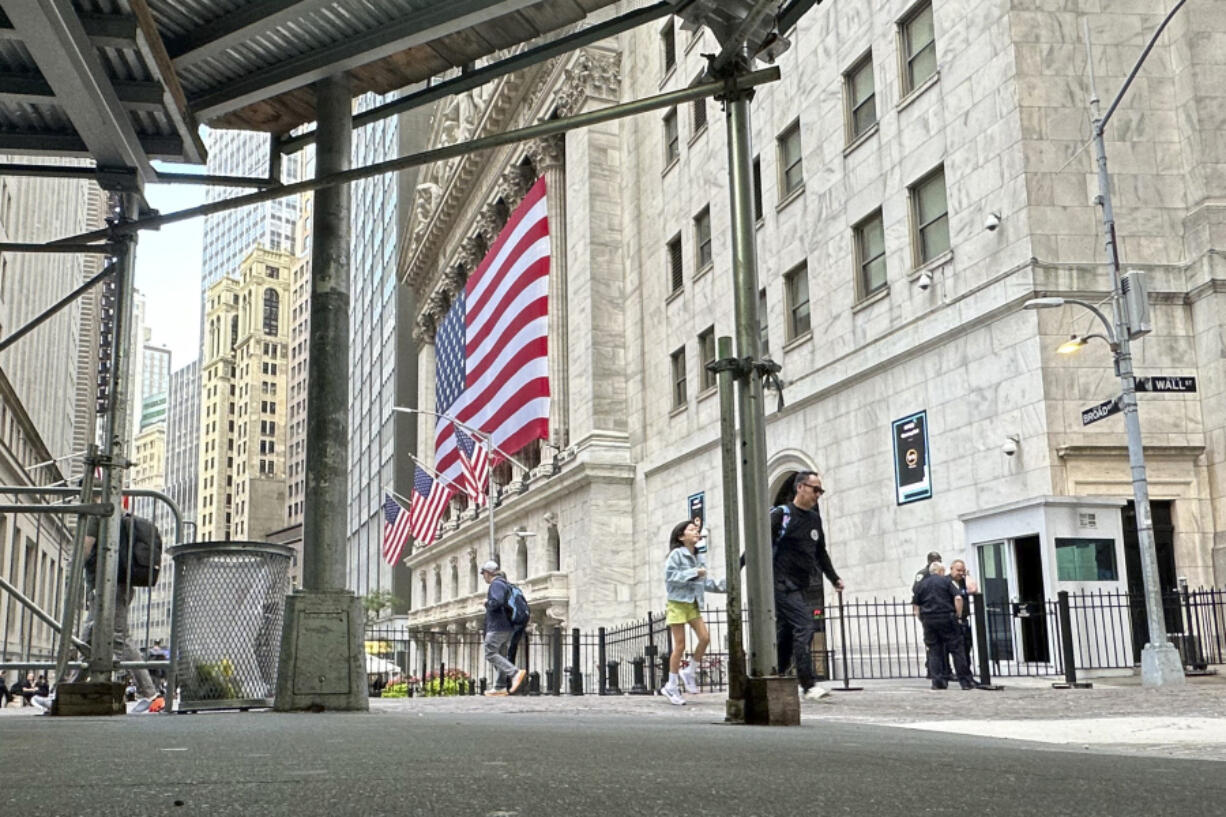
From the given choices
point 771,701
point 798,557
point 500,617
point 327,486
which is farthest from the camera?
point 500,617

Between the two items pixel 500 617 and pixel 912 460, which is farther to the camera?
pixel 912 460

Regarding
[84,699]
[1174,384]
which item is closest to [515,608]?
[1174,384]

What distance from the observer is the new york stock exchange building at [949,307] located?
2075 cm

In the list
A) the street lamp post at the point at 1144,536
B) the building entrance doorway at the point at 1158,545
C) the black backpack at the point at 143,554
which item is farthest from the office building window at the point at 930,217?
the black backpack at the point at 143,554

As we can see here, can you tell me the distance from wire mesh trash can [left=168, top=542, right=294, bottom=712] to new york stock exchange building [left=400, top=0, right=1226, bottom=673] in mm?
6790

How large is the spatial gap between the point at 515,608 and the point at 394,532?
102 ft

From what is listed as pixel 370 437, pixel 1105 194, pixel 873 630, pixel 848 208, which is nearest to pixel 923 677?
pixel 873 630

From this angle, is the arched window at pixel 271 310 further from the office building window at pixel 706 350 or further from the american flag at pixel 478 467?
the office building window at pixel 706 350

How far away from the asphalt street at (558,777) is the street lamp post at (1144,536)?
12.5 meters

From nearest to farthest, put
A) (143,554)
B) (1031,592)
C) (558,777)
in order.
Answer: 1. (558,777)
2. (143,554)
3. (1031,592)

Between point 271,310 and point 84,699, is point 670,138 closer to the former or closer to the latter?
point 84,699

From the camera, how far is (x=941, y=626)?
16812 millimetres

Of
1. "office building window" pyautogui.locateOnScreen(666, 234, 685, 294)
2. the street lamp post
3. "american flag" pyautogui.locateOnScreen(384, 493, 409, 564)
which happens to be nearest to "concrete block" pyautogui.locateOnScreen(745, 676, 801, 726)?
the street lamp post

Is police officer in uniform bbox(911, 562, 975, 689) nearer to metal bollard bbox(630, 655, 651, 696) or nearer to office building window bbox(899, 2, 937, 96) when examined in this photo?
metal bollard bbox(630, 655, 651, 696)
